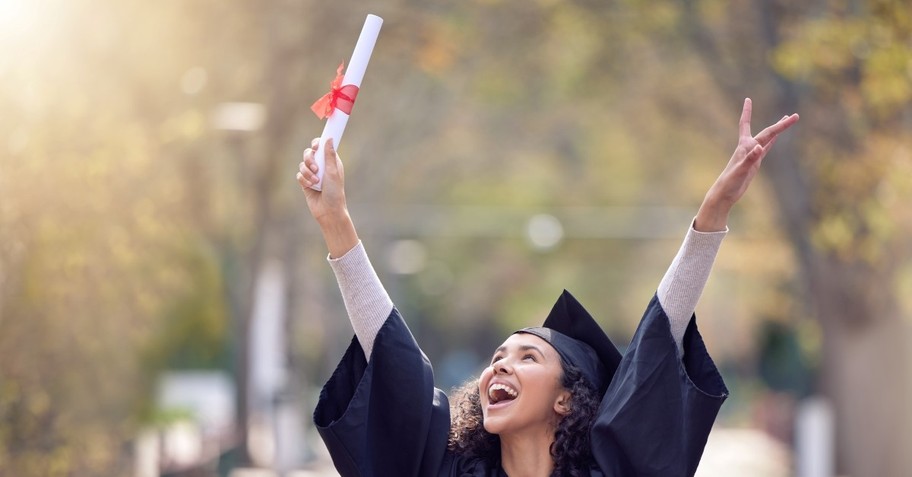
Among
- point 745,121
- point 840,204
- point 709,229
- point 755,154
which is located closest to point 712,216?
point 709,229

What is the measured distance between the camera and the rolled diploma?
428 cm

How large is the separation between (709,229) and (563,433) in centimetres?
70

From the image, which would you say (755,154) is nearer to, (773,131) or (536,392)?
(773,131)

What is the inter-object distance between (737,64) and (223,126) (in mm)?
5832

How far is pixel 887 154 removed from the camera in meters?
12.7

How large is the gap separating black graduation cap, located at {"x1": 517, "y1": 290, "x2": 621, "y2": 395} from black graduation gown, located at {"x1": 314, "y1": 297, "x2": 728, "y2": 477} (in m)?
0.17

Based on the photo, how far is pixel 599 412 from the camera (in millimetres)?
4316

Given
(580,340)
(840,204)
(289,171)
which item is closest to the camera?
(580,340)

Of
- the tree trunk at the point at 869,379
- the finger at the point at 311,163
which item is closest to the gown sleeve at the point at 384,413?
the finger at the point at 311,163

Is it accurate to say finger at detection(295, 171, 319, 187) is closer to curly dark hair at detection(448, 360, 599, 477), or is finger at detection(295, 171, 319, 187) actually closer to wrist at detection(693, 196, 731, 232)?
curly dark hair at detection(448, 360, 599, 477)

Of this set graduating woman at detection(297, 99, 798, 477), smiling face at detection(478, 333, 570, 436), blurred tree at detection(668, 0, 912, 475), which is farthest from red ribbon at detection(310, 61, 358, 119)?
blurred tree at detection(668, 0, 912, 475)

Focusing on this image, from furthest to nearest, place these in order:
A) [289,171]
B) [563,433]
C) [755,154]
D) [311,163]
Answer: [289,171], [563,433], [311,163], [755,154]

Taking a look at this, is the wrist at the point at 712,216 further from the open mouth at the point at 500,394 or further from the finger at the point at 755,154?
the open mouth at the point at 500,394

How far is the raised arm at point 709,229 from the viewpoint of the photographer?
4113mm
